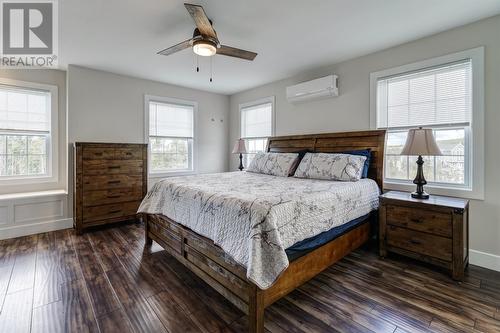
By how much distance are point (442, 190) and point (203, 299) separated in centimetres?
288

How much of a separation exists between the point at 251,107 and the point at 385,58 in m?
2.71

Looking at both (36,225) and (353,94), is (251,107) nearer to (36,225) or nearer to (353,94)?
(353,94)

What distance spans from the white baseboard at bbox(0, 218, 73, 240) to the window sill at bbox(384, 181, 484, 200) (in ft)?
16.2

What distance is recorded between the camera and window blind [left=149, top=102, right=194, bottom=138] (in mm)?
4711

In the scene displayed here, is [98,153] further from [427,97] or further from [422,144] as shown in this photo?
[427,97]

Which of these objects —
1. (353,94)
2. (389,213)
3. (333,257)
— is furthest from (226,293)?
(353,94)

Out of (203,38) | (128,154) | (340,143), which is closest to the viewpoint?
(203,38)

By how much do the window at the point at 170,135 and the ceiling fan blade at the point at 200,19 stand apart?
2782mm

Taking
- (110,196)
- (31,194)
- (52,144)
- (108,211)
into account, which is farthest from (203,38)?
(31,194)

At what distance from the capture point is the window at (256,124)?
4871mm

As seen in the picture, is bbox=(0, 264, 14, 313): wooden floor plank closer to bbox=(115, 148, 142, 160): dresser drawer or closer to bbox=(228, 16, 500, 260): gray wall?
bbox=(115, 148, 142, 160): dresser drawer

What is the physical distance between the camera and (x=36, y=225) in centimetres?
359

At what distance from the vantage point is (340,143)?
3564mm

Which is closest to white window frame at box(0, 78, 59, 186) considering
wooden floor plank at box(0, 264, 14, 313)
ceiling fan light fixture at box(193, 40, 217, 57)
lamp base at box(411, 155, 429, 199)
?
wooden floor plank at box(0, 264, 14, 313)
